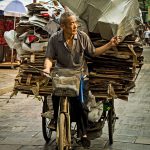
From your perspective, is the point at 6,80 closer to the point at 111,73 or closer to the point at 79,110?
the point at 111,73

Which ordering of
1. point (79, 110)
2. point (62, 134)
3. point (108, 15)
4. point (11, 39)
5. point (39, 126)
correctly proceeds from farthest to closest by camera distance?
point (39, 126) < point (11, 39) < point (108, 15) < point (79, 110) < point (62, 134)

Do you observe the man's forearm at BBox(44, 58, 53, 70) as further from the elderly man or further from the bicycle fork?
the bicycle fork

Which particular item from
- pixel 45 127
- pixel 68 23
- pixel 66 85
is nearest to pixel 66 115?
pixel 66 85

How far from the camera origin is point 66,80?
5.09 m

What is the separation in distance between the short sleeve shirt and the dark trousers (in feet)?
1.09

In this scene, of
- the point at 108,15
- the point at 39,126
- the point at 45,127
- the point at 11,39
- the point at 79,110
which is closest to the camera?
the point at 79,110

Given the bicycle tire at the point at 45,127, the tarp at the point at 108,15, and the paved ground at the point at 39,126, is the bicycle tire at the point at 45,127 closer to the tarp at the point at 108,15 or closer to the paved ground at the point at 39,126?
the paved ground at the point at 39,126

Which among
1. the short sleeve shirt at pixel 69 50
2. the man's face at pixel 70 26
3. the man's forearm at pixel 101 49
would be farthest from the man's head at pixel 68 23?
the man's forearm at pixel 101 49

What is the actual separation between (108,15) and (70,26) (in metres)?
0.79

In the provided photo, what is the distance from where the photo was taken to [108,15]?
19.4 feet

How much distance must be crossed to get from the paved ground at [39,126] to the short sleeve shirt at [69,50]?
1.38m

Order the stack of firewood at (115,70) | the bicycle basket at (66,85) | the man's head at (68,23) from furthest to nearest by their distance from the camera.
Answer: the stack of firewood at (115,70) → the man's head at (68,23) → the bicycle basket at (66,85)

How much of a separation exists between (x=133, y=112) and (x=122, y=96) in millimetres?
3120

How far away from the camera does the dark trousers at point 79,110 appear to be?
541cm
